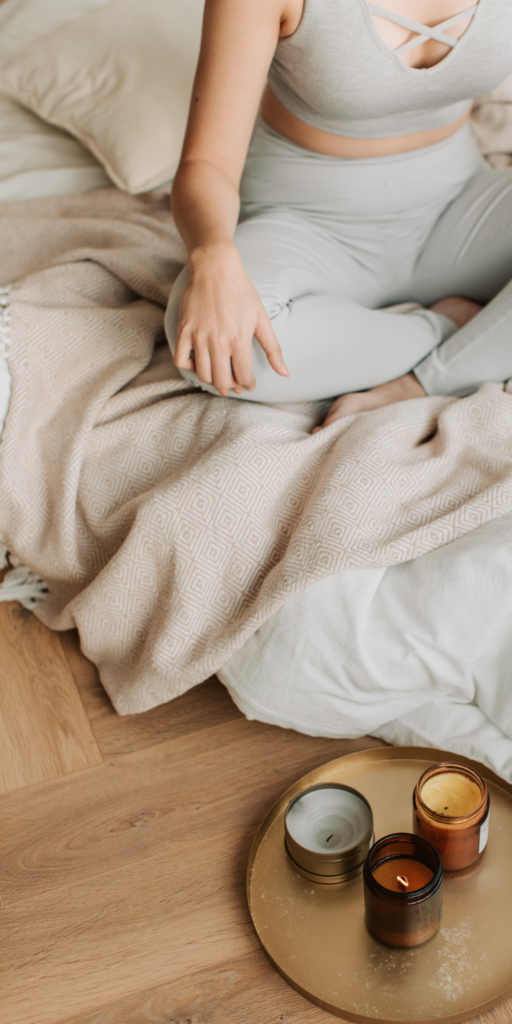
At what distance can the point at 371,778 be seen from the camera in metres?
0.80

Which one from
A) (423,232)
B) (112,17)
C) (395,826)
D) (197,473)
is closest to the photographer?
(395,826)

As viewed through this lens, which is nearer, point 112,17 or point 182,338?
point 182,338

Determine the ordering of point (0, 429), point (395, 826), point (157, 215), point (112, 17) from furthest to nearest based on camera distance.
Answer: point (112, 17) → point (157, 215) → point (0, 429) → point (395, 826)

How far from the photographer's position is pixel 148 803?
0.84 meters

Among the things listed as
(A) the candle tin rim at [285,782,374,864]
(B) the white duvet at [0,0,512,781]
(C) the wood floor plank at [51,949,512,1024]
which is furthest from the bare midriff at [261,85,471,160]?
(C) the wood floor plank at [51,949,512,1024]

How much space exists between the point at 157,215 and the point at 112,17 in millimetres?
445

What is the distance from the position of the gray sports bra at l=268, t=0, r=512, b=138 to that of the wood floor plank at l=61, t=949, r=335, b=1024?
96 cm

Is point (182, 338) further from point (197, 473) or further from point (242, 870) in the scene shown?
point (242, 870)

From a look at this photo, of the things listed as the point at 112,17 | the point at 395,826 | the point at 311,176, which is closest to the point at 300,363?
the point at 311,176

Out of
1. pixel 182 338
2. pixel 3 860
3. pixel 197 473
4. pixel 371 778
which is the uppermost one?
pixel 182 338

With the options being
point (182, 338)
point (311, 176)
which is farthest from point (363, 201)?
point (182, 338)

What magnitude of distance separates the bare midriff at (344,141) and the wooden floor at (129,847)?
0.74 metres

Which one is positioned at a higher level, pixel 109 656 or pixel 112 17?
pixel 112 17

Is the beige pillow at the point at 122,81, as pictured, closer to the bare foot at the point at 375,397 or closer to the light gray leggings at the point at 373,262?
the light gray leggings at the point at 373,262
